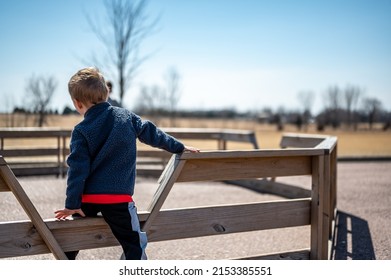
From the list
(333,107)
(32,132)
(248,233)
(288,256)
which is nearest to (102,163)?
(288,256)

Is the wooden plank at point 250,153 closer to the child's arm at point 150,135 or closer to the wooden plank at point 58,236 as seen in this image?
the child's arm at point 150,135

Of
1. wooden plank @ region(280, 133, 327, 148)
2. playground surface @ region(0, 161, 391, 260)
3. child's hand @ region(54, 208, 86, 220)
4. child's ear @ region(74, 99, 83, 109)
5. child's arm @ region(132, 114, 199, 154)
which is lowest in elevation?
playground surface @ region(0, 161, 391, 260)

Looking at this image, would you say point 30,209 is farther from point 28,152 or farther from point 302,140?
point 28,152

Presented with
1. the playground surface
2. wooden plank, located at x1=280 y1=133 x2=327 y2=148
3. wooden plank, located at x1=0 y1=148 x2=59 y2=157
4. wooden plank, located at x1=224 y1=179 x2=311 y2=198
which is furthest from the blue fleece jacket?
wooden plank, located at x1=0 y1=148 x2=59 y2=157

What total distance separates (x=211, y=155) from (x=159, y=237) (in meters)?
0.67

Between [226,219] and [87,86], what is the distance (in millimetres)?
1408

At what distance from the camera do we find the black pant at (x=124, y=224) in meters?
2.76

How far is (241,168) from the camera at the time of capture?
3443 mm

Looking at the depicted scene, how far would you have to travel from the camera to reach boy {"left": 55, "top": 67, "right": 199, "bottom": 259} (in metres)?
2.65

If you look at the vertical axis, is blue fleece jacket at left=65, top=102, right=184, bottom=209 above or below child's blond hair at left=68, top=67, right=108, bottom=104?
below

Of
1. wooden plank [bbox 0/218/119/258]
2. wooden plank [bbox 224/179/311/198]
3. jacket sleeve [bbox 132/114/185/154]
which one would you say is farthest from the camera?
wooden plank [bbox 224/179/311/198]

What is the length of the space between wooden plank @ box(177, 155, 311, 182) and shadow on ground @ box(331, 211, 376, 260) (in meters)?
1.11

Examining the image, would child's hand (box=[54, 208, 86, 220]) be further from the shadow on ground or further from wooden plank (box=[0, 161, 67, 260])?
the shadow on ground
